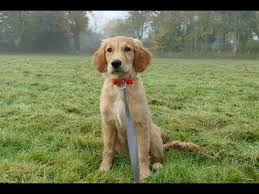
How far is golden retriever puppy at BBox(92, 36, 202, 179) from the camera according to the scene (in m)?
3.92

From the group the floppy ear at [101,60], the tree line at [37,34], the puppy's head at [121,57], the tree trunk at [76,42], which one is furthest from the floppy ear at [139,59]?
the tree line at [37,34]

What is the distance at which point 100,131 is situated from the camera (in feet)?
17.7

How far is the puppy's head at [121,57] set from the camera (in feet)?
12.6

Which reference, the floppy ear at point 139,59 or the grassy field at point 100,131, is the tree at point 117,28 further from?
the floppy ear at point 139,59

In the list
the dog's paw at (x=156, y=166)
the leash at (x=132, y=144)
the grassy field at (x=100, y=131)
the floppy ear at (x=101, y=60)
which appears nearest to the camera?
the leash at (x=132, y=144)

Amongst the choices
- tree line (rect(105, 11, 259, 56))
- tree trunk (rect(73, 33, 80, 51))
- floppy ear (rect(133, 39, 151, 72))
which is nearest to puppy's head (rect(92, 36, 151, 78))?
floppy ear (rect(133, 39, 151, 72))

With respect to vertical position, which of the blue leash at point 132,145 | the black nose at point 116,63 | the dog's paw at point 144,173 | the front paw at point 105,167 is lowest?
the dog's paw at point 144,173

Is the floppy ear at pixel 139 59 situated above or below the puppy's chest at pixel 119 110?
above

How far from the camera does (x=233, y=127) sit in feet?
19.1

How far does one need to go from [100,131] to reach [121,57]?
1755mm

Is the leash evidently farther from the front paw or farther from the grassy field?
the front paw
